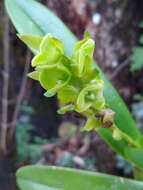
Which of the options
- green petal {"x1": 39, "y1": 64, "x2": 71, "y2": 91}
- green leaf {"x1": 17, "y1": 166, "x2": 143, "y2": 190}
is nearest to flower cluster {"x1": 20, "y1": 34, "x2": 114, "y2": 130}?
green petal {"x1": 39, "y1": 64, "x2": 71, "y2": 91}

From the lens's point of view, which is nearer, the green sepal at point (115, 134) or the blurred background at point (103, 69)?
the green sepal at point (115, 134)

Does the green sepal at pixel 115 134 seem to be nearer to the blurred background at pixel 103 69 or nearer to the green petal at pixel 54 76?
the green petal at pixel 54 76

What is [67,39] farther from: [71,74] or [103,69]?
[103,69]

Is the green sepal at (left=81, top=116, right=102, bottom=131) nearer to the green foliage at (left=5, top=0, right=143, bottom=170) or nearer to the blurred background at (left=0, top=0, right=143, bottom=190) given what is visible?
the green foliage at (left=5, top=0, right=143, bottom=170)

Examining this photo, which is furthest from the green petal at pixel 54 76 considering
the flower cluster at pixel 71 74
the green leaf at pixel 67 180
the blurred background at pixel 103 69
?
the blurred background at pixel 103 69

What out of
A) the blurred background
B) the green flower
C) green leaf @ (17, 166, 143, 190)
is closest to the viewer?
the green flower

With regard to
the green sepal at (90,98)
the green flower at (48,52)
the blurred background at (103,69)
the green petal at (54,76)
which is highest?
the green flower at (48,52)

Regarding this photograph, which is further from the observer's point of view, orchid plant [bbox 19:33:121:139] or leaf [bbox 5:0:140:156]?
leaf [bbox 5:0:140:156]

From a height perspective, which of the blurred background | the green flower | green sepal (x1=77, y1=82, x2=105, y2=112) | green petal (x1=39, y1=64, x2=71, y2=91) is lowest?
the blurred background
